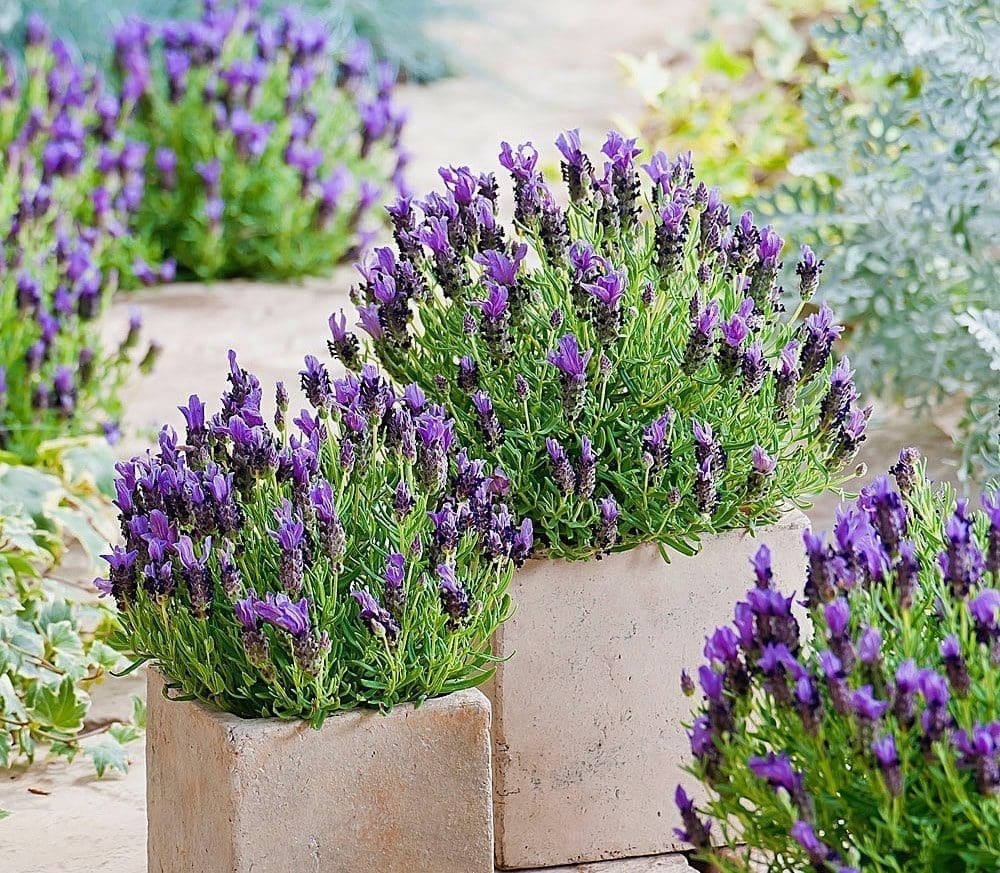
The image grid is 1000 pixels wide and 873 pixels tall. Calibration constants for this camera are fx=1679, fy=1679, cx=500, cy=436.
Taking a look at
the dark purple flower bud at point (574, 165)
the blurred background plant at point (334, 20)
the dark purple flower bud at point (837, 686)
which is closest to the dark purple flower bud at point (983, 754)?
the dark purple flower bud at point (837, 686)

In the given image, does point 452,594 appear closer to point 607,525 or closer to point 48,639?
point 607,525

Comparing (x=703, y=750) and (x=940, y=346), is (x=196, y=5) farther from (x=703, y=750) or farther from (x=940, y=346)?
(x=703, y=750)

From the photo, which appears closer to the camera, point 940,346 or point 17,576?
point 17,576

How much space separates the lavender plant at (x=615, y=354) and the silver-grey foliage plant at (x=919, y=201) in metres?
1.39

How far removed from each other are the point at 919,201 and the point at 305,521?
95.3 inches

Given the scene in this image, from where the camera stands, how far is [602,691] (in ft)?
8.11

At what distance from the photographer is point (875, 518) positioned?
205 centimetres

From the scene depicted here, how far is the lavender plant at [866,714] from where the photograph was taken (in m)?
1.69

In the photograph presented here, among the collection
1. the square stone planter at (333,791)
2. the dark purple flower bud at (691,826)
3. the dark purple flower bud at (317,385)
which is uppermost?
the dark purple flower bud at (317,385)

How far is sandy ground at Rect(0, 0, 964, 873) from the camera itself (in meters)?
2.71

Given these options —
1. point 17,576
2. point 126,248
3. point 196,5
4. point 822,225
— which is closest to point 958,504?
point 17,576

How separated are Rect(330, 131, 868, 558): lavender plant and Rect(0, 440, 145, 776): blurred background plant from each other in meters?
0.69

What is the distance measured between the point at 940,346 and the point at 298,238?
271 cm

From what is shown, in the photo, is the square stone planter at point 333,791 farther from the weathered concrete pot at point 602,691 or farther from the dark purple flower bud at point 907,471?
the dark purple flower bud at point 907,471
